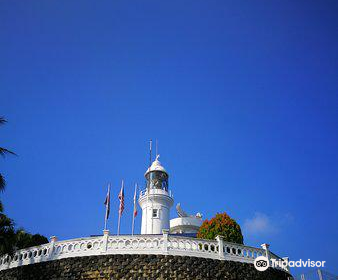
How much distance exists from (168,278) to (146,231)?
2328cm

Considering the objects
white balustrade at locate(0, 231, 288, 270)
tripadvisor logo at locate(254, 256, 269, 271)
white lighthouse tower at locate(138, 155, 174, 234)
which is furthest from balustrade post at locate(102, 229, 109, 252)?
white lighthouse tower at locate(138, 155, 174, 234)

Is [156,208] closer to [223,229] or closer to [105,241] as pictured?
[223,229]

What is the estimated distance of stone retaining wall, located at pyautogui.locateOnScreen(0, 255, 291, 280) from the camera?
2056cm

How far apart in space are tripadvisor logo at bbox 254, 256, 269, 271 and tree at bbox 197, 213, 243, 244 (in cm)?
625

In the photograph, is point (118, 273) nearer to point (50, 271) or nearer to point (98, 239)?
point (98, 239)

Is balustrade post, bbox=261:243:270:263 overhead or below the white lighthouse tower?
below

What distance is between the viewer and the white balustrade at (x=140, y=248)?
2138 centimetres

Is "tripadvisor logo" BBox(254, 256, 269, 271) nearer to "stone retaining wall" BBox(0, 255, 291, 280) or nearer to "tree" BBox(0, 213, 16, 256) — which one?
"stone retaining wall" BBox(0, 255, 291, 280)

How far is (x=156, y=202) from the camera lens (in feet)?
146

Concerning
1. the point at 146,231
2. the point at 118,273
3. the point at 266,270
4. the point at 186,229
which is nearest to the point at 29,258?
the point at 118,273

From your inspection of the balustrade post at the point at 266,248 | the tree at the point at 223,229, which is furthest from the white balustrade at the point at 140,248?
the tree at the point at 223,229

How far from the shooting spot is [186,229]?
49594 millimetres

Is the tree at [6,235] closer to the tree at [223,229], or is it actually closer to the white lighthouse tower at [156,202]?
the tree at [223,229]

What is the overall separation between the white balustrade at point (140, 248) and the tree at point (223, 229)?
6.43 meters
